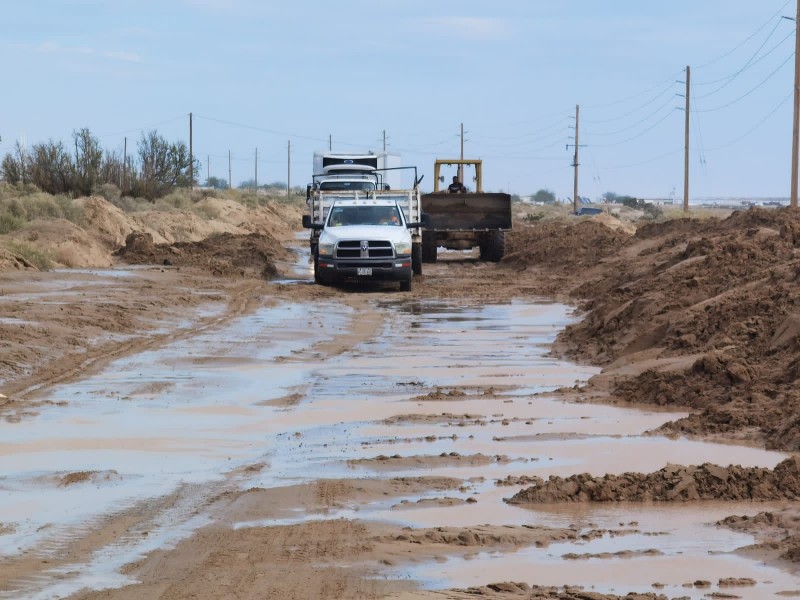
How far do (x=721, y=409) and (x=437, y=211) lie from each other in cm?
2692

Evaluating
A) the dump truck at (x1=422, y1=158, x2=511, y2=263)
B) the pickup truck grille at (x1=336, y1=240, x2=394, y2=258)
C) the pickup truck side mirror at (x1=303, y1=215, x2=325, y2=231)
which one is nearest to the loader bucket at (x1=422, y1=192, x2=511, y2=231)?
the dump truck at (x1=422, y1=158, x2=511, y2=263)

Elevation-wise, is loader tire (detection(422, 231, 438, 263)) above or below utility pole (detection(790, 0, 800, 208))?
below

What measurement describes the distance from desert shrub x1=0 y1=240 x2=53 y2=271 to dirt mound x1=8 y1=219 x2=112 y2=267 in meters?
1.77

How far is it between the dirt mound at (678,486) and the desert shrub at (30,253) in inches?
897

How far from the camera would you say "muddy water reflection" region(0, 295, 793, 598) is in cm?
755

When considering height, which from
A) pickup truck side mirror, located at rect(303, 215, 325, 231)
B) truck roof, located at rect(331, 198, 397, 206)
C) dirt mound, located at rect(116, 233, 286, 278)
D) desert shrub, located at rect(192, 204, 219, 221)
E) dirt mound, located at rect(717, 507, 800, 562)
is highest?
truck roof, located at rect(331, 198, 397, 206)

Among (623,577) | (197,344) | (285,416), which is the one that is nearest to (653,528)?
(623,577)

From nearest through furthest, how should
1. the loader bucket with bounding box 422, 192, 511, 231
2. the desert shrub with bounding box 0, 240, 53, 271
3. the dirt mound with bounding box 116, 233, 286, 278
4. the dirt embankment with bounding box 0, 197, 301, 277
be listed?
the desert shrub with bounding box 0, 240, 53, 271
the dirt mound with bounding box 116, 233, 286, 278
the dirt embankment with bounding box 0, 197, 301, 277
the loader bucket with bounding box 422, 192, 511, 231

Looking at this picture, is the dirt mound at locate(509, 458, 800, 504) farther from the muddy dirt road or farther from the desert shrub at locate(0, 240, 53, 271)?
the desert shrub at locate(0, 240, 53, 271)

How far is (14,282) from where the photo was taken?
25.9 m

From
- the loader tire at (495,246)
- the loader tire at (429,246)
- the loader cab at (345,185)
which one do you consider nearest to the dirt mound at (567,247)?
the loader tire at (495,246)

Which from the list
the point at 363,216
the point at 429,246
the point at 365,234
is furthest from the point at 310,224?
the point at 429,246

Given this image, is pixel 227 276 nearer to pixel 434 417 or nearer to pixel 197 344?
pixel 197 344

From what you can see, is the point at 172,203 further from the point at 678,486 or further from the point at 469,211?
the point at 678,486
